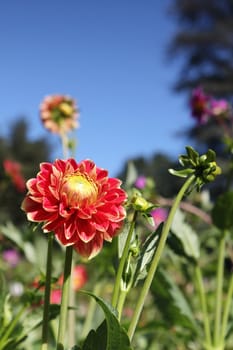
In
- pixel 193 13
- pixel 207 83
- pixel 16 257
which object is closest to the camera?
pixel 16 257

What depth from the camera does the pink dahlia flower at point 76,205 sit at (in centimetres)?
48

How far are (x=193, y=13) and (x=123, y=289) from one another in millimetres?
20860

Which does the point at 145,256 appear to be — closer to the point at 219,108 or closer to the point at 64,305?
the point at 64,305

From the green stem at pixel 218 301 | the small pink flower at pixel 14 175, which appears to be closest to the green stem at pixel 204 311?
the green stem at pixel 218 301

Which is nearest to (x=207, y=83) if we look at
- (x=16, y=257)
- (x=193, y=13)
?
(x=193, y=13)

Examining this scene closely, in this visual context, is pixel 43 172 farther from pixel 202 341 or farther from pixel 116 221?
pixel 202 341

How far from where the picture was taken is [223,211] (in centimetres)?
85

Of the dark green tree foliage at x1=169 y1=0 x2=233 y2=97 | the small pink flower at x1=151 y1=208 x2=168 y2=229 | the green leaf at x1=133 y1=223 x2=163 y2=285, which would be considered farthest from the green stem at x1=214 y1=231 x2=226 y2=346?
the dark green tree foliage at x1=169 y1=0 x2=233 y2=97

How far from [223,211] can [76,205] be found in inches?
16.4

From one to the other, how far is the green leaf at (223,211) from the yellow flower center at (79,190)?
371 millimetres

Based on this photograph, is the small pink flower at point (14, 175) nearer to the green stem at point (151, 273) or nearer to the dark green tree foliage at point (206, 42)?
the green stem at point (151, 273)

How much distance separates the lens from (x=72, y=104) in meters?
1.46

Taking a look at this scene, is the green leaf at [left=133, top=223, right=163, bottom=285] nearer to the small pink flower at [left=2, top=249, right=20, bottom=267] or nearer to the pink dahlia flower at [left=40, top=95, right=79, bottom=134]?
the pink dahlia flower at [left=40, top=95, right=79, bottom=134]

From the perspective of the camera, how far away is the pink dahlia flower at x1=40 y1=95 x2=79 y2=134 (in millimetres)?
1432
